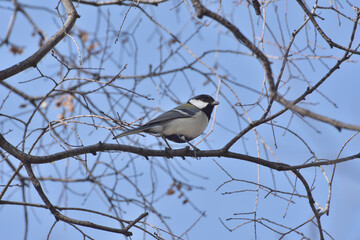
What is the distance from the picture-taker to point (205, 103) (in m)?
5.14

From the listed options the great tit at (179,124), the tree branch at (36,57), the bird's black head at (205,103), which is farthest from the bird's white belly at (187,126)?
the tree branch at (36,57)

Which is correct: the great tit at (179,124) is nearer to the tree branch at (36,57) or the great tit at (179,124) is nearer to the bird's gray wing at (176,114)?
the bird's gray wing at (176,114)

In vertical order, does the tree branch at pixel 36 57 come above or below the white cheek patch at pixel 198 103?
below

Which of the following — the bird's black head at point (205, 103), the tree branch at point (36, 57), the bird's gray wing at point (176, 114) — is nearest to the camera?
Result: the tree branch at point (36, 57)

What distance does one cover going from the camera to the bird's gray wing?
434 centimetres

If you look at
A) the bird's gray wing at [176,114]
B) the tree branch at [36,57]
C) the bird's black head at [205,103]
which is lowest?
the tree branch at [36,57]

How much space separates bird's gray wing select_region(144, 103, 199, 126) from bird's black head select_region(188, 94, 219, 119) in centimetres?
→ 17

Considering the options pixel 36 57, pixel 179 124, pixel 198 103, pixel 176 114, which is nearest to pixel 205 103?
pixel 198 103

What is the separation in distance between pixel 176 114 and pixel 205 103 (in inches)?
26.9

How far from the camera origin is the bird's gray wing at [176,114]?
4.34m

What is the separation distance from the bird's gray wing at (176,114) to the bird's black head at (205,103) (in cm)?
17

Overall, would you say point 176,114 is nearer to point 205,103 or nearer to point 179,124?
point 179,124

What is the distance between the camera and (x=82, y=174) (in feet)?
15.3

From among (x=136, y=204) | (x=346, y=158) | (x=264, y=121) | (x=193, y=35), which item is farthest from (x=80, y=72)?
(x=346, y=158)
